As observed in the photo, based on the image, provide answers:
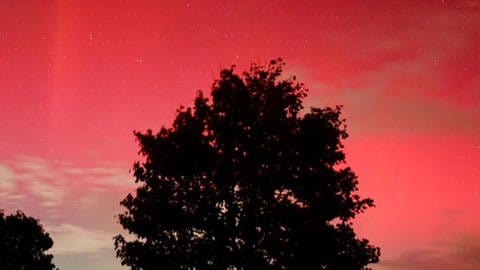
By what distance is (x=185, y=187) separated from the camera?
29391 mm

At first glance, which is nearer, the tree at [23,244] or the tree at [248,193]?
the tree at [248,193]

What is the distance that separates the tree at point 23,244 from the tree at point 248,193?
2174 inches

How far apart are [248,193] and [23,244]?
200 ft

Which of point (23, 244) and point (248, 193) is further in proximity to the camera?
point (23, 244)

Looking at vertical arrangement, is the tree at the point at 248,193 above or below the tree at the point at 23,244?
below

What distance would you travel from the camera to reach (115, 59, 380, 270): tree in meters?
28.2

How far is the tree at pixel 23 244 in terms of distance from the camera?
78.2 m

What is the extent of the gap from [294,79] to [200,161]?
6909 millimetres

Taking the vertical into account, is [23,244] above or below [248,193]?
above

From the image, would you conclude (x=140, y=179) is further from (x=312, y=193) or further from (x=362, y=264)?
(x=362, y=264)

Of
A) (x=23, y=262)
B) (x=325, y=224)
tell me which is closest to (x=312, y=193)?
(x=325, y=224)

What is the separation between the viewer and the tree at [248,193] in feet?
92.6

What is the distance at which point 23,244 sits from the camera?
263 feet

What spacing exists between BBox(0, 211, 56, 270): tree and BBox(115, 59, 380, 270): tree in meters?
55.2
